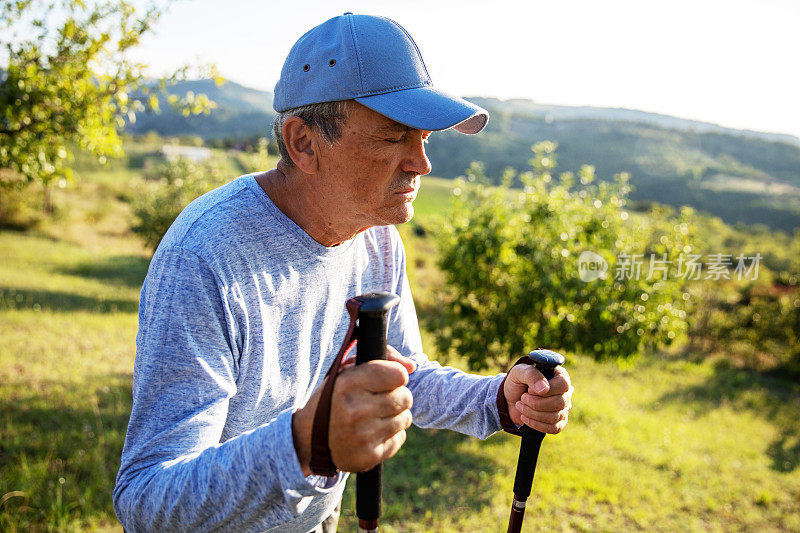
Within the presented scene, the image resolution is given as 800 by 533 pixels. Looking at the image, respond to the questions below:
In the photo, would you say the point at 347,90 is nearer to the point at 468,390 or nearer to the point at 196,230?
the point at 196,230

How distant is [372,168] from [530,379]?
0.82 meters

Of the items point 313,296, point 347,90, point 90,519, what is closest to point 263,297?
point 313,296

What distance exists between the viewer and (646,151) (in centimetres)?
9744

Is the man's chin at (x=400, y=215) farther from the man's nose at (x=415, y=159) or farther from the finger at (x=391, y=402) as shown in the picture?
the finger at (x=391, y=402)

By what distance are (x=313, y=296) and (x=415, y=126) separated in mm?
654

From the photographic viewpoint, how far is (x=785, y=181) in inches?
3556

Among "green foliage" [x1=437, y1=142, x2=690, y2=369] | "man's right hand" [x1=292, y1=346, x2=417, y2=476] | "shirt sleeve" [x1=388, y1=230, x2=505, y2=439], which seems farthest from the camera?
"green foliage" [x1=437, y1=142, x2=690, y2=369]

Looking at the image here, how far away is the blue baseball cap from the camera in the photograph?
155 cm

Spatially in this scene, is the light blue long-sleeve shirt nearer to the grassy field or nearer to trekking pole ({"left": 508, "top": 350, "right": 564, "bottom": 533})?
trekking pole ({"left": 508, "top": 350, "right": 564, "bottom": 533})

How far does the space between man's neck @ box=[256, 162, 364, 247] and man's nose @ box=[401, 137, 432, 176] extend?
0.28m

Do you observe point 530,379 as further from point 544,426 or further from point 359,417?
point 359,417

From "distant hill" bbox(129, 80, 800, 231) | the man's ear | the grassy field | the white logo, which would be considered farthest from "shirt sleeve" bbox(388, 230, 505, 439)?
"distant hill" bbox(129, 80, 800, 231)

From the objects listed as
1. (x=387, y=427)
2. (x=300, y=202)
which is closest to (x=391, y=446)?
(x=387, y=427)

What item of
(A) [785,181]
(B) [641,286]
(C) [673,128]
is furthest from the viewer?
(C) [673,128]
